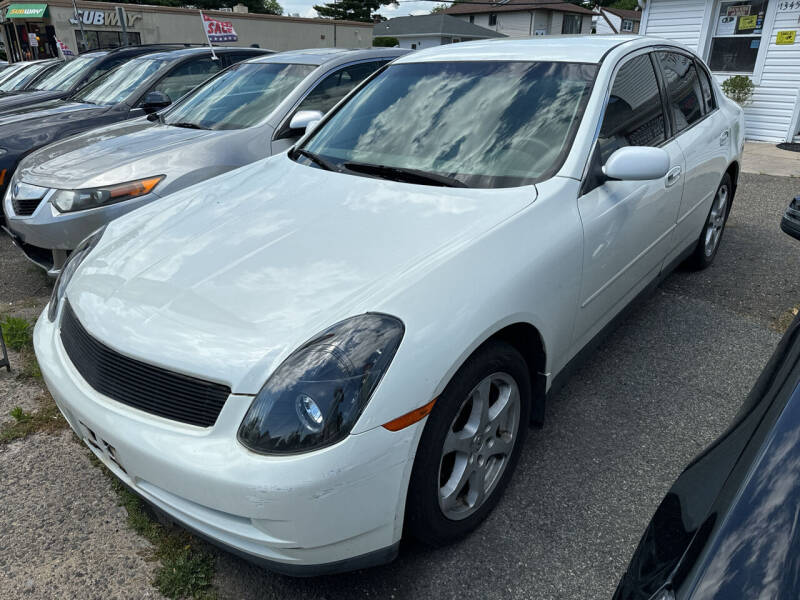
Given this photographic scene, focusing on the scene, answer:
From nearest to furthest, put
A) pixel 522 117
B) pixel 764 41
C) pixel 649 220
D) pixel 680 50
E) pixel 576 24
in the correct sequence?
pixel 522 117 → pixel 649 220 → pixel 680 50 → pixel 764 41 → pixel 576 24

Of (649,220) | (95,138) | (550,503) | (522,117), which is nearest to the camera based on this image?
(550,503)

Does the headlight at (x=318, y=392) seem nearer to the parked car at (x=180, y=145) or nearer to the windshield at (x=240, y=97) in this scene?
the parked car at (x=180, y=145)

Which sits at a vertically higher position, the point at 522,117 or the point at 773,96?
the point at 522,117

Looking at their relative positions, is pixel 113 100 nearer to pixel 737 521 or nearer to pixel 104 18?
pixel 737 521

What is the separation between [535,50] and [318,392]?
7.25 ft

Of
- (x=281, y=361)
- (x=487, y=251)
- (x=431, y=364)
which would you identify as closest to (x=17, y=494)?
(x=281, y=361)

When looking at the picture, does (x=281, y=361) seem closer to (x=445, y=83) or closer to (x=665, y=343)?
(x=445, y=83)

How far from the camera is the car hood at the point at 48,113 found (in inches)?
251

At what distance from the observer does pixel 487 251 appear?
2016 mm

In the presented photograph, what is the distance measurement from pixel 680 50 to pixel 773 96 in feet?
25.9

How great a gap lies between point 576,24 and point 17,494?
183ft

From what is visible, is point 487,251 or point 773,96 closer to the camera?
point 487,251

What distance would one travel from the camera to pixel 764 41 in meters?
9.91

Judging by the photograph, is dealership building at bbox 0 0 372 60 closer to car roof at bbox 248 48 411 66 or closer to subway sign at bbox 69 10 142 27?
subway sign at bbox 69 10 142 27
